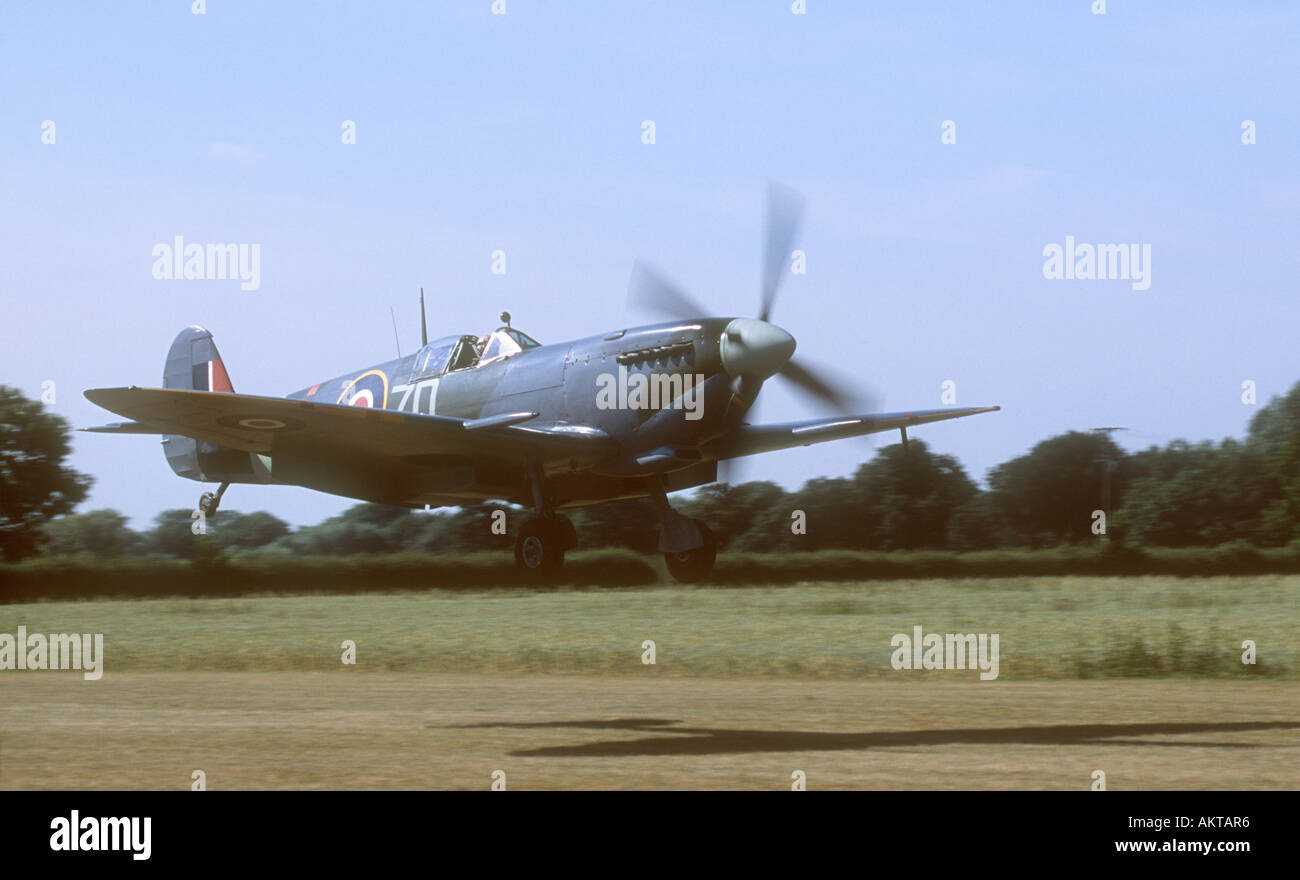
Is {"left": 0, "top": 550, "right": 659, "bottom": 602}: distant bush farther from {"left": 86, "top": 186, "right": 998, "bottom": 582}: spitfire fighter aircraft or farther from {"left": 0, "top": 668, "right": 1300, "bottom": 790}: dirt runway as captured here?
{"left": 86, "top": 186, "right": 998, "bottom": 582}: spitfire fighter aircraft

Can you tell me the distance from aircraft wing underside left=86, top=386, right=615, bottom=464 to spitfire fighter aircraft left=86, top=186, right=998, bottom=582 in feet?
0.11

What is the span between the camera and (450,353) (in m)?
24.4

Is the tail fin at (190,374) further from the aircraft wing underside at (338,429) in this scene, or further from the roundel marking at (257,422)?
the roundel marking at (257,422)

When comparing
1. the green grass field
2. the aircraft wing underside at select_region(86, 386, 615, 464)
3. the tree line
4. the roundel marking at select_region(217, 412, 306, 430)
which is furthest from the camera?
the tree line

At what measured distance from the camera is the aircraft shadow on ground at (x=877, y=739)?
2747 centimetres

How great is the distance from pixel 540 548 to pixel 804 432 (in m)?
4.72

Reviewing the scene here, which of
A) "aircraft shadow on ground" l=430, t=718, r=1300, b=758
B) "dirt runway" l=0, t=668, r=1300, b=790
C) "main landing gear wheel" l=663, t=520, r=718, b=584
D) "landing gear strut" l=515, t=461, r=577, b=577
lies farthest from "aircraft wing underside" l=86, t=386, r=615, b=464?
"aircraft shadow on ground" l=430, t=718, r=1300, b=758

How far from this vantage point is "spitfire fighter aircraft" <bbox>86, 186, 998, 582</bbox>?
21.3 metres

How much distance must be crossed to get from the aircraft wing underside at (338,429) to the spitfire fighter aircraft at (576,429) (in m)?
0.03

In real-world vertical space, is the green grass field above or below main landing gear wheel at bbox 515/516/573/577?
below

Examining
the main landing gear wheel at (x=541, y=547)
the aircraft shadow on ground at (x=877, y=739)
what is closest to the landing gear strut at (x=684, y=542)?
the main landing gear wheel at (x=541, y=547)

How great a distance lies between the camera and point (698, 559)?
73.6ft
